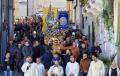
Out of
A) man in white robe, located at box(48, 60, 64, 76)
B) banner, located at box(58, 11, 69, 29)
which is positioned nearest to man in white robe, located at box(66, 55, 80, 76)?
man in white robe, located at box(48, 60, 64, 76)

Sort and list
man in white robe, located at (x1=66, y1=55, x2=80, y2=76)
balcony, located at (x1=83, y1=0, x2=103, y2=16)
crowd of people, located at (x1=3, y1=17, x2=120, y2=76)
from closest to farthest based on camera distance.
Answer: crowd of people, located at (x1=3, y1=17, x2=120, y2=76)
man in white robe, located at (x1=66, y1=55, x2=80, y2=76)
balcony, located at (x1=83, y1=0, x2=103, y2=16)

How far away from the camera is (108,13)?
25344 millimetres

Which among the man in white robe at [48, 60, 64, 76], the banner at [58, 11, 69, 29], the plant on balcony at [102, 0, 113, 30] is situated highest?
the plant on balcony at [102, 0, 113, 30]

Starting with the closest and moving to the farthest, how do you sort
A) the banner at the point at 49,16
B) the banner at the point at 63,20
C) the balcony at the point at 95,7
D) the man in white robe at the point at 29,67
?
the man in white robe at the point at 29,67, the balcony at the point at 95,7, the banner at the point at 63,20, the banner at the point at 49,16

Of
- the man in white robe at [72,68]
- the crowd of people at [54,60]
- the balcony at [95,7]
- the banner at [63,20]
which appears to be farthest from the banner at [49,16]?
the man in white robe at [72,68]

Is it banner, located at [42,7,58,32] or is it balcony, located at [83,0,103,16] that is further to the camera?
banner, located at [42,7,58,32]

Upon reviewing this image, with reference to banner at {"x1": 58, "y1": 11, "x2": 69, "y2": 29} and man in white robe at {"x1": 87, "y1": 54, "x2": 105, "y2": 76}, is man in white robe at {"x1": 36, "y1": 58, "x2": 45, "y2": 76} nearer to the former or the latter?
man in white robe at {"x1": 87, "y1": 54, "x2": 105, "y2": 76}

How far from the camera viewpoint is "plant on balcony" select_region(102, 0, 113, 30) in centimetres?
2510

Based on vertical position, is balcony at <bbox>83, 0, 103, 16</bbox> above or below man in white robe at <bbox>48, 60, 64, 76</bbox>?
above

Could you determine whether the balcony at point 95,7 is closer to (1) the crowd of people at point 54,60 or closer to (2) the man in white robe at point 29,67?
(1) the crowd of people at point 54,60

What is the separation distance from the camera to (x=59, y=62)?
22094 mm

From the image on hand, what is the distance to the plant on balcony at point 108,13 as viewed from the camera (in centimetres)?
2510

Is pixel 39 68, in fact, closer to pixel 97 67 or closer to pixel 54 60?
pixel 54 60

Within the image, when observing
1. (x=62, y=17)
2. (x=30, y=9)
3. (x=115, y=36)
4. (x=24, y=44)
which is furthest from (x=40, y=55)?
(x=30, y=9)
